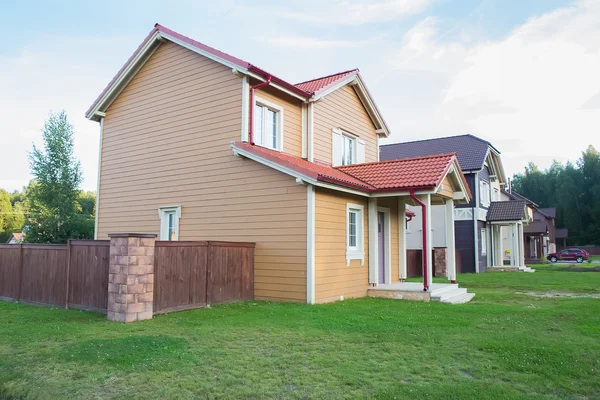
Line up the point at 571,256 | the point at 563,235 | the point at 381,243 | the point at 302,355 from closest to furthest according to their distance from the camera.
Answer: the point at 302,355, the point at 381,243, the point at 571,256, the point at 563,235

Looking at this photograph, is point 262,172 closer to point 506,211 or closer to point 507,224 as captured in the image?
point 506,211

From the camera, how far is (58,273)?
10.8 m

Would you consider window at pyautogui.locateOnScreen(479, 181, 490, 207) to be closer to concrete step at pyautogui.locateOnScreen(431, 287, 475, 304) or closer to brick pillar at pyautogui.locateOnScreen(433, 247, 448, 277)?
brick pillar at pyautogui.locateOnScreen(433, 247, 448, 277)

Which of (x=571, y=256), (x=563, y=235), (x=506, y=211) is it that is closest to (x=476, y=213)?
(x=506, y=211)

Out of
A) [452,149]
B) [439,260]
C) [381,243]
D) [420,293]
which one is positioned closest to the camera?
[420,293]

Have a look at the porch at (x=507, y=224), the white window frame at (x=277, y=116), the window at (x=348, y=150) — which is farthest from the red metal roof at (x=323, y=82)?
the porch at (x=507, y=224)

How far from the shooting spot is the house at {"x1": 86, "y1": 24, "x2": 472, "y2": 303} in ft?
37.4

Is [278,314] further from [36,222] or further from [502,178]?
[502,178]

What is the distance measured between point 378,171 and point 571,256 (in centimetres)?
3639

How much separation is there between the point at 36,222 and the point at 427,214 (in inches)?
925

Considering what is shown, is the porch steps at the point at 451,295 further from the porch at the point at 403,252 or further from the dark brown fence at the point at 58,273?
the dark brown fence at the point at 58,273

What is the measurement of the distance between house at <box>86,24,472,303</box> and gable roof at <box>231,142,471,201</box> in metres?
0.05

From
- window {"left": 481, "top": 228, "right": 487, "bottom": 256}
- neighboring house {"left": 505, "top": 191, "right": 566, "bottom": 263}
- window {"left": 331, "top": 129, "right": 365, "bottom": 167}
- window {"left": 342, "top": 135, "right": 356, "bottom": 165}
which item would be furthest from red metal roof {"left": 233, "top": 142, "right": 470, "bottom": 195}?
neighboring house {"left": 505, "top": 191, "right": 566, "bottom": 263}

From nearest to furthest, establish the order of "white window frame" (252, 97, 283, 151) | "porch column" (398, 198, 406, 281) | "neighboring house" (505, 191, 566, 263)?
"white window frame" (252, 97, 283, 151) → "porch column" (398, 198, 406, 281) → "neighboring house" (505, 191, 566, 263)
